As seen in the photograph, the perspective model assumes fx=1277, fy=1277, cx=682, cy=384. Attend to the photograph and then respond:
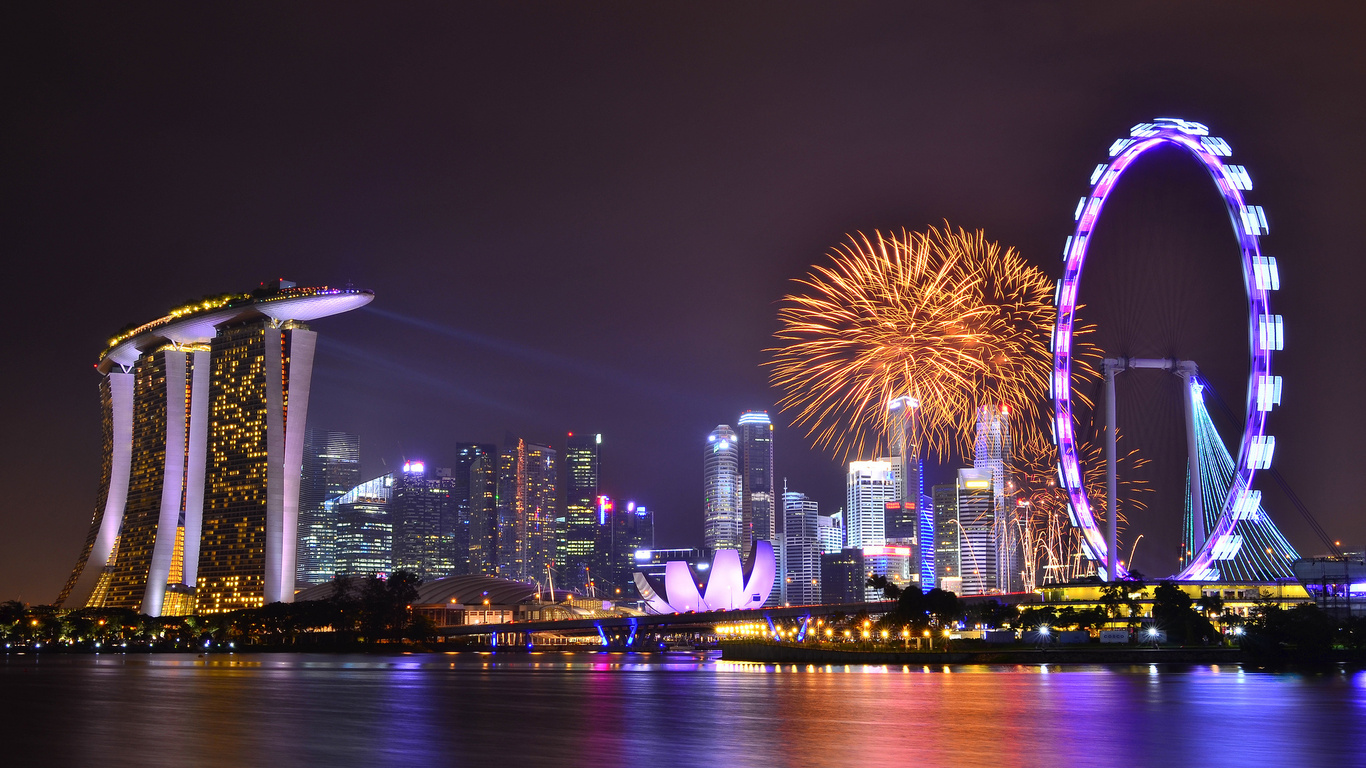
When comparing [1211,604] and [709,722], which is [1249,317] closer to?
[1211,604]

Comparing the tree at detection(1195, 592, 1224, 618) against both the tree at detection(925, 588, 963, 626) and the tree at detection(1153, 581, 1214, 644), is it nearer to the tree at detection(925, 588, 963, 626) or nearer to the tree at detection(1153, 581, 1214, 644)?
the tree at detection(1153, 581, 1214, 644)

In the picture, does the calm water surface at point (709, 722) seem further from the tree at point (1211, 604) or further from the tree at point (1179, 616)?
the tree at point (1211, 604)

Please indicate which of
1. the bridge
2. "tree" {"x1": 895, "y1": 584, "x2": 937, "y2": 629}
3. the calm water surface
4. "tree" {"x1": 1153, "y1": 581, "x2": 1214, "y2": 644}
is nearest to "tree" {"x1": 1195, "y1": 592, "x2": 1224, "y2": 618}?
"tree" {"x1": 1153, "y1": 581, "x2": 1214, "y2": 644}

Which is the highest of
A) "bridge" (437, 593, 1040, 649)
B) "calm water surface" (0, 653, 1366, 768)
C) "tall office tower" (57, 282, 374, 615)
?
"tall office tower" (57, 282, 374, 615)

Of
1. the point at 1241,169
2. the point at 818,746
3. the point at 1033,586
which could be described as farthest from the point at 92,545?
the point at 818,746

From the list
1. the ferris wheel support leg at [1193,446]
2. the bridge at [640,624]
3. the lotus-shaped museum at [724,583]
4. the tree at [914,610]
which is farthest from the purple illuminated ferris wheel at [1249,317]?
the lotus-shaped museum at [724,583]

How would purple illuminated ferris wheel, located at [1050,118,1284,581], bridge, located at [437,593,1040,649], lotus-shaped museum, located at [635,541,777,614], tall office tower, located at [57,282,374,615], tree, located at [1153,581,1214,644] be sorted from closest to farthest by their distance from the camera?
purple illuminated ferris wheel, located at [1050,118,1284,581] < tree, located at [1153,581,1214,644] < bridge, located at [437,593,1040,649] < tall office tower, located at [57,282,374,615] < lotus-shaped museum, located at [635,541,777,614]

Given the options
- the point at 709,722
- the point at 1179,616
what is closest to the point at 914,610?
the point at 1179,616
